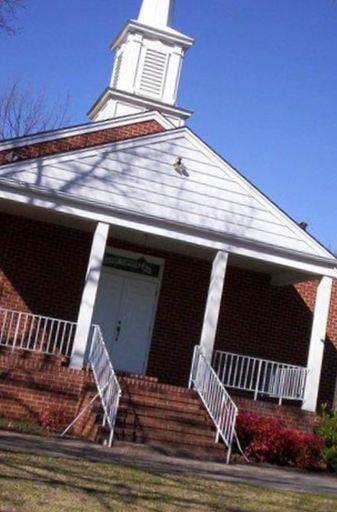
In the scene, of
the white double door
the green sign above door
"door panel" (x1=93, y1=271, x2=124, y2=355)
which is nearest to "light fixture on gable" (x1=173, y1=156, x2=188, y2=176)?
the green sign above door

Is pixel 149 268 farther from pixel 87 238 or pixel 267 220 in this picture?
pixel 267 220

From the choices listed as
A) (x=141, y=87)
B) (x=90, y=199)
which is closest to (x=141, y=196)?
(x=90, y=199)

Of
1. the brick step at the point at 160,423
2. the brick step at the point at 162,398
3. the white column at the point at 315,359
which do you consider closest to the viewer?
the brick step at the point at 160,423

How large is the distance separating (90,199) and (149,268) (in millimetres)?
3560

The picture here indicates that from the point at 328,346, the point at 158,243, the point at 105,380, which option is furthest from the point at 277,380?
the point at 105,380

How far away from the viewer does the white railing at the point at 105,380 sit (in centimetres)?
1327

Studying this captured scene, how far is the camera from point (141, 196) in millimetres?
16141

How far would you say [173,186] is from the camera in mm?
16453

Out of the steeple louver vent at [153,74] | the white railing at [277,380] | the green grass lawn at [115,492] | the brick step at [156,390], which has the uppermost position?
the steeple louver vent at [153,74]

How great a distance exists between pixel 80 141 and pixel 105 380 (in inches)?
252

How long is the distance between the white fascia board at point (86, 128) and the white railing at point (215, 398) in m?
5.70

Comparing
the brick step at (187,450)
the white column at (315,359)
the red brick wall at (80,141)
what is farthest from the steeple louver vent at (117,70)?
the brick step at (187,450)

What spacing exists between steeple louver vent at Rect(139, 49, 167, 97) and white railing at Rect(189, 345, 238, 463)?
832cm

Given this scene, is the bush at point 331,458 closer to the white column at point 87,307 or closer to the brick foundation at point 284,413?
the brick foundation at point 284,413
